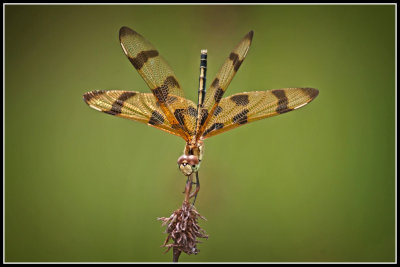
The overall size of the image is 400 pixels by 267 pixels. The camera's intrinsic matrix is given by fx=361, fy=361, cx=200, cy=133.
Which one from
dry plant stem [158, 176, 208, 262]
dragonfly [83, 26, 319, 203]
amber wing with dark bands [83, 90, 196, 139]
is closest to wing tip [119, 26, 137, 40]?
dragonfly [83, 26, 319, 203]

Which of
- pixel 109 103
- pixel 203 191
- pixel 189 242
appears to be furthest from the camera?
pixel 203 191

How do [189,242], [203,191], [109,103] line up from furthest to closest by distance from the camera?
[203,191] → [109,103] → [189,242]

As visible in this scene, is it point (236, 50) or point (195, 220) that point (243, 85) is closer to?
point (236, 50)

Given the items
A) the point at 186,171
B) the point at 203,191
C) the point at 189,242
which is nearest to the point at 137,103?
the point at 186,171

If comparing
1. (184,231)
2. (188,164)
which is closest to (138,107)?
(188,164)

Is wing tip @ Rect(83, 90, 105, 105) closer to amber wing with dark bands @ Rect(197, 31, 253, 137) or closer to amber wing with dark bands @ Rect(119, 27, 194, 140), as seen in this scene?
amber wing with dark bands @ Rect(119, 27, 194, 140)

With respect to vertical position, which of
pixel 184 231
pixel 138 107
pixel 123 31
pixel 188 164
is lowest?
pixel 184 231

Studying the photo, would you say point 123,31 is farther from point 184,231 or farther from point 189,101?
point 184,231
